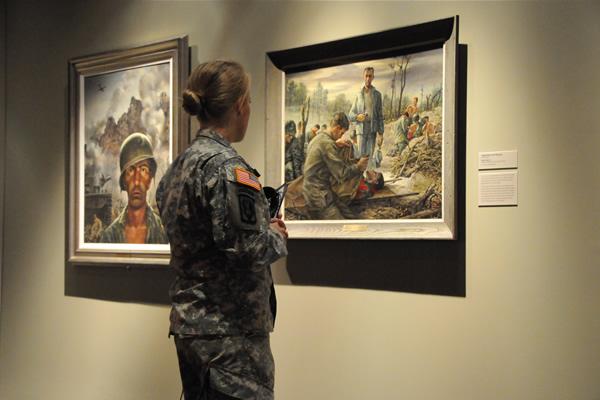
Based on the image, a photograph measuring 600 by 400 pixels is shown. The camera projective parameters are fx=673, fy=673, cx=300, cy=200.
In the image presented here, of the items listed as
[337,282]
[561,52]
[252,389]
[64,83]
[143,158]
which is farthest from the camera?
[64,83]

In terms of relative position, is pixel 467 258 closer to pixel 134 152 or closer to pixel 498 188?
pixel 498 188

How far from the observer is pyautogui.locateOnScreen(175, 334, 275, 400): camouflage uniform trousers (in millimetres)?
2049

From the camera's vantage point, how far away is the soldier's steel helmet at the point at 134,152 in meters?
3.32

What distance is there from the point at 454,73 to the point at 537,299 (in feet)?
2.85

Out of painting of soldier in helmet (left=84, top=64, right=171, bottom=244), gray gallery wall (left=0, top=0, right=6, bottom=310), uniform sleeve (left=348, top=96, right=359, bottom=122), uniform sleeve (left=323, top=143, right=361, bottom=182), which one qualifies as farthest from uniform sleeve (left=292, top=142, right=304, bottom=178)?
gray gallery wall (left=0, top=0, right=6, bottom=310)

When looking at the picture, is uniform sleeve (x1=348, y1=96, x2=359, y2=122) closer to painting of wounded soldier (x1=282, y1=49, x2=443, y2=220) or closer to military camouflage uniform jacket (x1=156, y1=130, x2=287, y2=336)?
painting of wounded soldier (x1=282, y1=49, x2=443, y2=220)

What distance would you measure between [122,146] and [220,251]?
5.08ft

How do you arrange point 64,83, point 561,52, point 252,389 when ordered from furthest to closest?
point 64,83, point 561,52, point 252,389

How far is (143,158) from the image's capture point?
3.35 meters

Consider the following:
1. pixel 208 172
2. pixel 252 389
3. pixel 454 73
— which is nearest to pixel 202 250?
pixel 208 172

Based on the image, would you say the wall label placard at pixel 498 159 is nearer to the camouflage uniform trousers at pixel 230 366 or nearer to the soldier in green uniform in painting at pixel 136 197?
the camouflage uniform trousers at pixel 230 366

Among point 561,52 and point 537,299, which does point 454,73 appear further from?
point 537,299

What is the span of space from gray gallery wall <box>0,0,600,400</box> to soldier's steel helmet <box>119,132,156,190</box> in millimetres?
472

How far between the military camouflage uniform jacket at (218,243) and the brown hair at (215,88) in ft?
0.27
